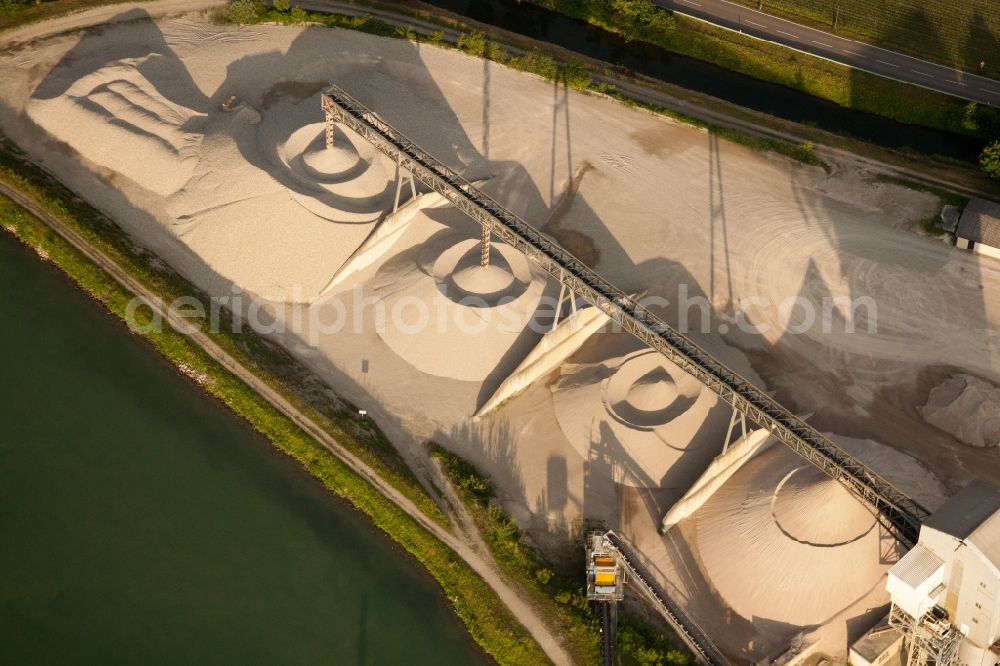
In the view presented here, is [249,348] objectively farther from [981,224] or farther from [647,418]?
[981,224]

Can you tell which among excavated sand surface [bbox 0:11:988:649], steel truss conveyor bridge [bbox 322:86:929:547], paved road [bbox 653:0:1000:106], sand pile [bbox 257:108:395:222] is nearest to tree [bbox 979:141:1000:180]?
excavated sand surface [bbox 0:11:988:649]

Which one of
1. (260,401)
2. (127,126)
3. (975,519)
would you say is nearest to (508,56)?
(127,126)

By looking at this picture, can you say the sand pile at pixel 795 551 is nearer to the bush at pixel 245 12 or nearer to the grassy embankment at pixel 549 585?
the grassy embankment at pixel 549 585

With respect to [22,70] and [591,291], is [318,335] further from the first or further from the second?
[22,70]

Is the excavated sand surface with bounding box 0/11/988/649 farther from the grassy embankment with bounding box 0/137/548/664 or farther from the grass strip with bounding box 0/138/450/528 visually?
the grassy embankment with bounding box 0/137/548/664

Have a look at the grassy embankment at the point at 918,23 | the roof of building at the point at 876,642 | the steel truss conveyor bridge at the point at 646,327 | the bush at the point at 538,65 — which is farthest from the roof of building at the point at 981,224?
the bush at the point at 538,65
